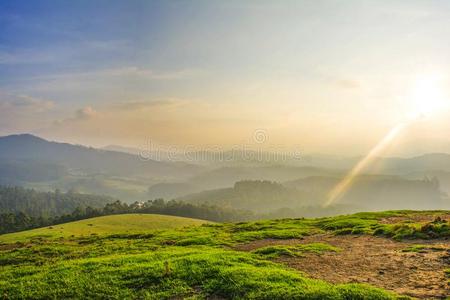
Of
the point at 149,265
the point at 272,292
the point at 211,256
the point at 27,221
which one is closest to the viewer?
the point at 272,292

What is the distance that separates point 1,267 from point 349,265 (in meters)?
23.2

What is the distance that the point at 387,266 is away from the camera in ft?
63.6

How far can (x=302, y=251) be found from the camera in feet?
77.7

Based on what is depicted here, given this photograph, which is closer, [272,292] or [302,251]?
[272,292]

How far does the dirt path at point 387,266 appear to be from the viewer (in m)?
16.0

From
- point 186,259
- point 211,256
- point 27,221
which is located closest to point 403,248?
point 211,256

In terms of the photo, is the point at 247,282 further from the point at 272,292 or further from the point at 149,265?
the point at 149,265

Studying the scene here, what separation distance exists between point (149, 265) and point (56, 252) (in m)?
13.8

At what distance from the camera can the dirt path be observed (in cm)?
1605

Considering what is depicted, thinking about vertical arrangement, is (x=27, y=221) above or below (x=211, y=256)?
below

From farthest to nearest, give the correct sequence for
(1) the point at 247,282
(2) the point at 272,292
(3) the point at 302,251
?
(3) the point at 302,251
(1) the point at 247,282
(2) the point at 272,292

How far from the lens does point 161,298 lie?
1530cm

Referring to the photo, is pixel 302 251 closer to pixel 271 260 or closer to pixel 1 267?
pixel 271 260

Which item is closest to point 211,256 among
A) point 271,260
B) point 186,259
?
point 186,259
